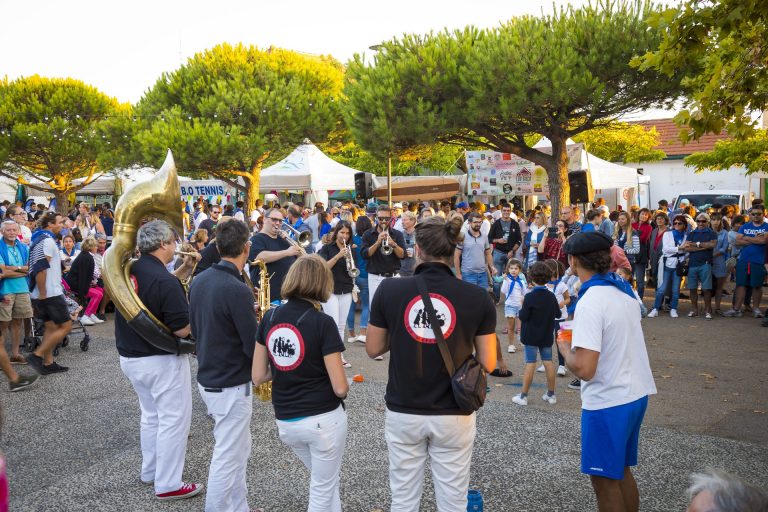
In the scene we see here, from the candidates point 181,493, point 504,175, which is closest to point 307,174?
point 504,175

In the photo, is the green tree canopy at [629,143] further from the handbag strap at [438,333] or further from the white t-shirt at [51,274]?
the handbag strap at [438,333]

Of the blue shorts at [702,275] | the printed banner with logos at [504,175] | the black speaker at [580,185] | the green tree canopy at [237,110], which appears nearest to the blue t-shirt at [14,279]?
the blue shorts at [702,275]

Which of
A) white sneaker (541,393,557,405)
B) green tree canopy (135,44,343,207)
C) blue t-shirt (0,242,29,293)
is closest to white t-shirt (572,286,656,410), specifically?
white sneaker (541,393,557,405)

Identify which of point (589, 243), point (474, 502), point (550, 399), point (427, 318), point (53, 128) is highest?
point (53, 128)

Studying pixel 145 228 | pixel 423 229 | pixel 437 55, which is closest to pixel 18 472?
pixel 145 228

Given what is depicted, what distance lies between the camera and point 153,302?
173 inches

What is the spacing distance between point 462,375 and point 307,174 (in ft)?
52.2

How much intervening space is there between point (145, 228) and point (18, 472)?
225cm

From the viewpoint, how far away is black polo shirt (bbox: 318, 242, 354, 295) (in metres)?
8.14

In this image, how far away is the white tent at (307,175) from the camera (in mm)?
18453

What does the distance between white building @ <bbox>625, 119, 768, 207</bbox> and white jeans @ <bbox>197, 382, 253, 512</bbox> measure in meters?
31.3

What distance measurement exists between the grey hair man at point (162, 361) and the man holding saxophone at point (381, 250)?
4.49 metres

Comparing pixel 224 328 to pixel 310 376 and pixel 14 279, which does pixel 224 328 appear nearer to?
pixel 310 376

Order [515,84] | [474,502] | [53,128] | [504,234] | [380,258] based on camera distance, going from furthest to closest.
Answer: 1. [53,128]
2. [515,84]
3. [504,234]
4. [380,258]
5. [474,502]
